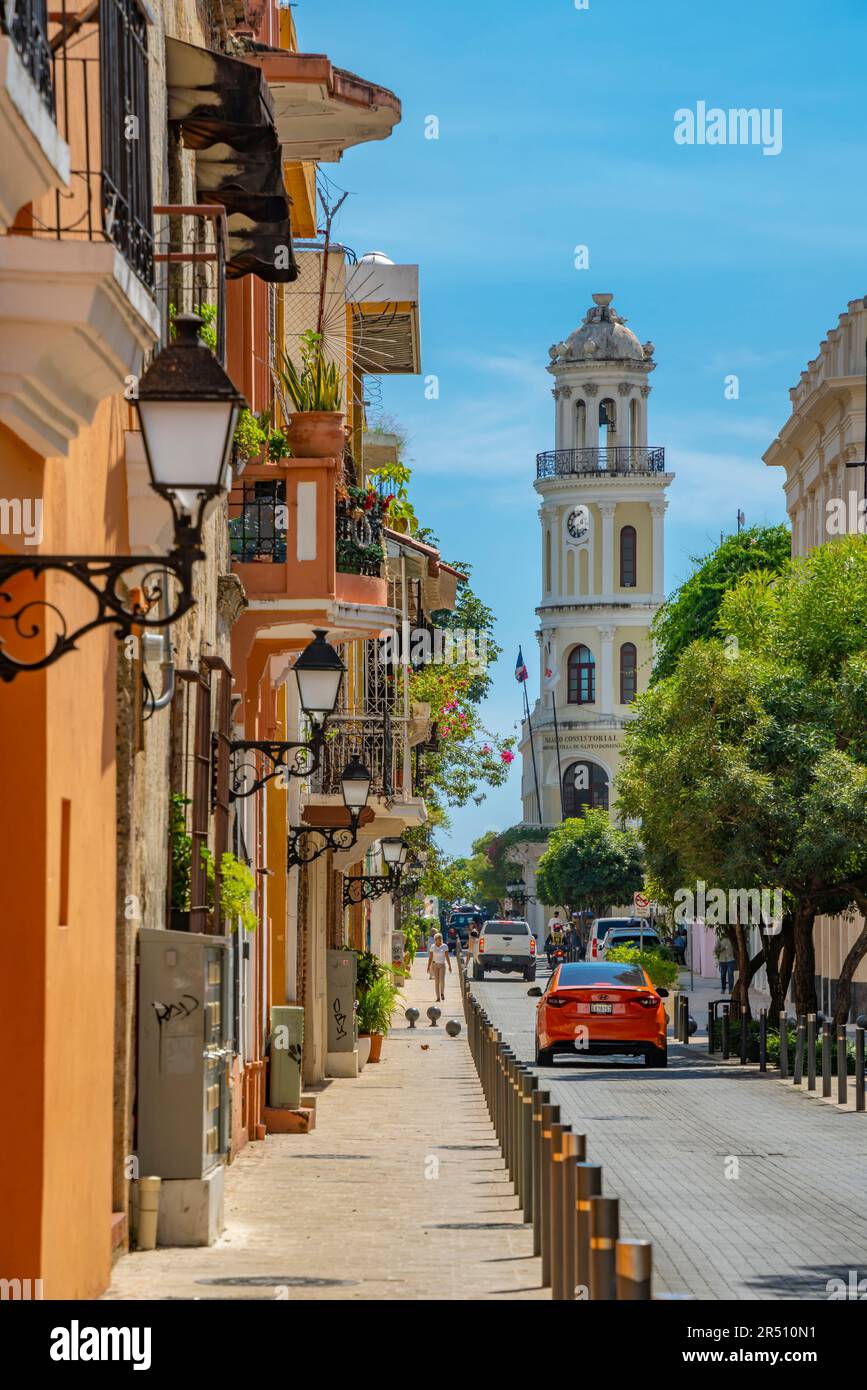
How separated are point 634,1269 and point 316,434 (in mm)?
11914

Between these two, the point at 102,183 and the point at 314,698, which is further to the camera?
the point at 314,698

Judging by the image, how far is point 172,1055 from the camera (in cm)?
1258

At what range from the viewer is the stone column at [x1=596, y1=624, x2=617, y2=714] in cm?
11819

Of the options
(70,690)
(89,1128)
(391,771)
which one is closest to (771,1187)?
(89,1128)

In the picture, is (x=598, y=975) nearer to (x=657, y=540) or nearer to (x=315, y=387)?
(x=315, y=387)

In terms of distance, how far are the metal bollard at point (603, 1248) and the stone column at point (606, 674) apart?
110485 mm

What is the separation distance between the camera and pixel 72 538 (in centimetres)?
1002

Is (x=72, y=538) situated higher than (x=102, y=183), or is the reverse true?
(x=102, y=183)

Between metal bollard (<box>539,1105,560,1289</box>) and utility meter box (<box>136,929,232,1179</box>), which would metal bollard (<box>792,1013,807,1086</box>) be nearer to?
metal bollard (<box>539,1105,560,1289</box>)

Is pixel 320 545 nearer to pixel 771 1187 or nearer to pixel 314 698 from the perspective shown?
pixel 314 698

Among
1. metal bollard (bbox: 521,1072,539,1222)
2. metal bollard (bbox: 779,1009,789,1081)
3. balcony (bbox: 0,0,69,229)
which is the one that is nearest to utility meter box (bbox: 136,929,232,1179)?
metal bollard (bbox: 521,1072,539,1222)

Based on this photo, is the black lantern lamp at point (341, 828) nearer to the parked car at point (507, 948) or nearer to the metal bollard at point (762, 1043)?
the metal bollard at point (762, 1043)

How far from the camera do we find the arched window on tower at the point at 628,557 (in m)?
117

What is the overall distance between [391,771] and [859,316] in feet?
89.6
